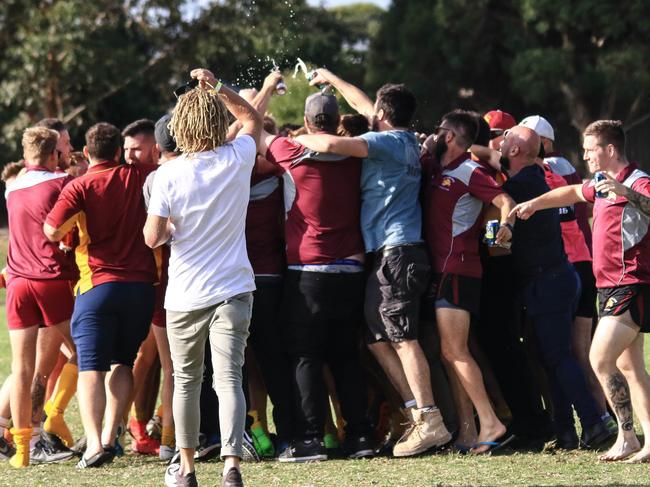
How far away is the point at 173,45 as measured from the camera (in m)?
32.6

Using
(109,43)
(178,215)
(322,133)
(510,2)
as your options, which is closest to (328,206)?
(322,133)

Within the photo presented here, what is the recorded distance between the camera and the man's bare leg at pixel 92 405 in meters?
7.77

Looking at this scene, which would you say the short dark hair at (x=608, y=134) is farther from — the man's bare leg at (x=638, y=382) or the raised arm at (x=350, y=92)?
the raised arm at (x=350, y=92)

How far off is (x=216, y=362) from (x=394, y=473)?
4.68 ft

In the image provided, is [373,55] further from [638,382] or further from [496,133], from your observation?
[638,382]

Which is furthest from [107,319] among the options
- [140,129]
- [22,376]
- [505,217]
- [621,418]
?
[621,418]

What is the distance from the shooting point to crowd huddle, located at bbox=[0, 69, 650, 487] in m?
7.54

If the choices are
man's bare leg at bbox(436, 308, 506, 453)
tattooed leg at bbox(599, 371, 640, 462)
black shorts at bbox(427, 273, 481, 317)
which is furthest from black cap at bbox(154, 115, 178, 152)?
tattooed leg at bbox(599, 371, 640, 462)

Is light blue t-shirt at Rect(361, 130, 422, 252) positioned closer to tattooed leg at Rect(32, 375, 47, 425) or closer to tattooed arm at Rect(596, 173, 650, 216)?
tattooed arm at Rect(596, 173, 650, 216)

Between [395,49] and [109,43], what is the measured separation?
10714 millimetres

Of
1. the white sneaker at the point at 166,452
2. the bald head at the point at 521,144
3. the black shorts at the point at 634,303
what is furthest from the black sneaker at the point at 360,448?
the bald head at the point at 521,144

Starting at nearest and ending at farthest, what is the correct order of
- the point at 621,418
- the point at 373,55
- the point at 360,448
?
the point at 621,418
the point at 360,448
the point at 373,55

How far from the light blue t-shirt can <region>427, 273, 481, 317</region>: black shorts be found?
0.32 meters

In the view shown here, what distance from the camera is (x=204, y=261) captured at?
6473 millimetres
